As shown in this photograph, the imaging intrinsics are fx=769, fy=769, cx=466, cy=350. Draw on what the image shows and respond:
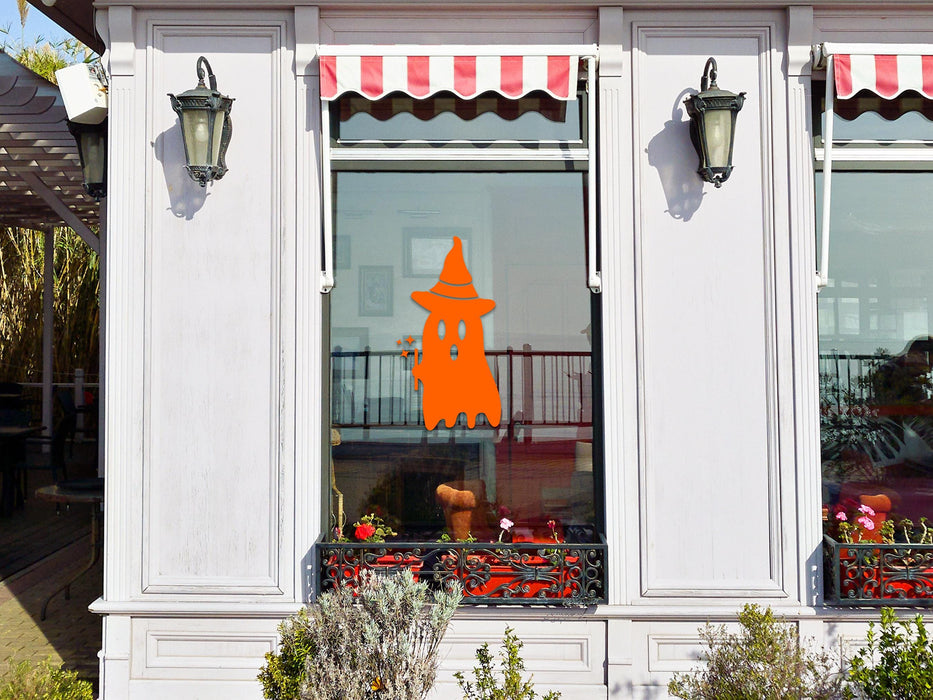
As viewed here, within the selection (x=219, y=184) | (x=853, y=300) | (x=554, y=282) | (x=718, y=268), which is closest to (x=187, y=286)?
(x=219, y=184)

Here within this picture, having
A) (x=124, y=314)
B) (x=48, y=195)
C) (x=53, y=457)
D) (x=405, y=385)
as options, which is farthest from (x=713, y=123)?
(x=48, y=195)

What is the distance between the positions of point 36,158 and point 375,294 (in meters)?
6.48

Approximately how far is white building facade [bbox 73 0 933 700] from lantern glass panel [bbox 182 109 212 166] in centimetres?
21

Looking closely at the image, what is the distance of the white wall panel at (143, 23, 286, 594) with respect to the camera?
4.29 metres

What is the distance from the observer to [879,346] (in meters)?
4.52

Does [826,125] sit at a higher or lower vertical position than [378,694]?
higher

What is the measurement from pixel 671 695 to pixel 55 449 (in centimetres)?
621

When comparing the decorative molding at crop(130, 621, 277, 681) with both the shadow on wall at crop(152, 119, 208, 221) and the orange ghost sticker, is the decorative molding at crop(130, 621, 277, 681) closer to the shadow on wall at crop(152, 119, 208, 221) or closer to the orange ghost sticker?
the orange ghost sticker

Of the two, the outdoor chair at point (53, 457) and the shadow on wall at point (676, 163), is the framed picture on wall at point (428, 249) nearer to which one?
the shadow on wall at point (676, 163)

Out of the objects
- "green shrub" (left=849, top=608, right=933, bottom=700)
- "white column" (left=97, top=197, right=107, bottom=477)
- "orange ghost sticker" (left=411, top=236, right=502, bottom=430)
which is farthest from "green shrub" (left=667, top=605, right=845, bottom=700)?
"white column" (left=97, top=197, right=107, bottom=477)

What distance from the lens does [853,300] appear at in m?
4.47

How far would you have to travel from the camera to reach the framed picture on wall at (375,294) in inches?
177

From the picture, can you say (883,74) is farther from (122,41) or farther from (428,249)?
(122,41)

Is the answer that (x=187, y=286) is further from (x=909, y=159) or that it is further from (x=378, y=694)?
(x=909, y=159)
